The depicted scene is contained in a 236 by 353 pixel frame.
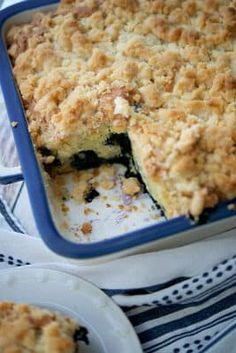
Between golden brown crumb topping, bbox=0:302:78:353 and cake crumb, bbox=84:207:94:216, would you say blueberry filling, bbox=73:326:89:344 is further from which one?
cake crumb, bbox=84:207:94:216

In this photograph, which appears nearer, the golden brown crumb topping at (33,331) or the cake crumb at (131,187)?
the golden brown crumb topping at (33,331)

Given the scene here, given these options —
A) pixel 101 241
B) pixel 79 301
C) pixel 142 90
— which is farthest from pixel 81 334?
pixel 142 90

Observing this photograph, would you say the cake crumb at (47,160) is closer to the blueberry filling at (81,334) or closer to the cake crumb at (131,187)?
the cake crumb at (131,187)

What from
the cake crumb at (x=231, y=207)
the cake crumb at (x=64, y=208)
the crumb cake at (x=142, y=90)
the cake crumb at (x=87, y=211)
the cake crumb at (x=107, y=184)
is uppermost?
the crumb cake at (x=142, y=90)

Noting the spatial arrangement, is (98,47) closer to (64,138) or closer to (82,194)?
(64,138)

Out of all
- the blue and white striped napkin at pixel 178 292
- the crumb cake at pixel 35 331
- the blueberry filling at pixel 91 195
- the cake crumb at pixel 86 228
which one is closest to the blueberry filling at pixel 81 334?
the crumb cake at pixel 35 331

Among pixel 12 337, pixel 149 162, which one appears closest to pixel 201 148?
pixel 149 162

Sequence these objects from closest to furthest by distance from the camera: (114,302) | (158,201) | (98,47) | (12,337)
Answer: (12,337) → (114,302) → (158,201) → (98,47)
